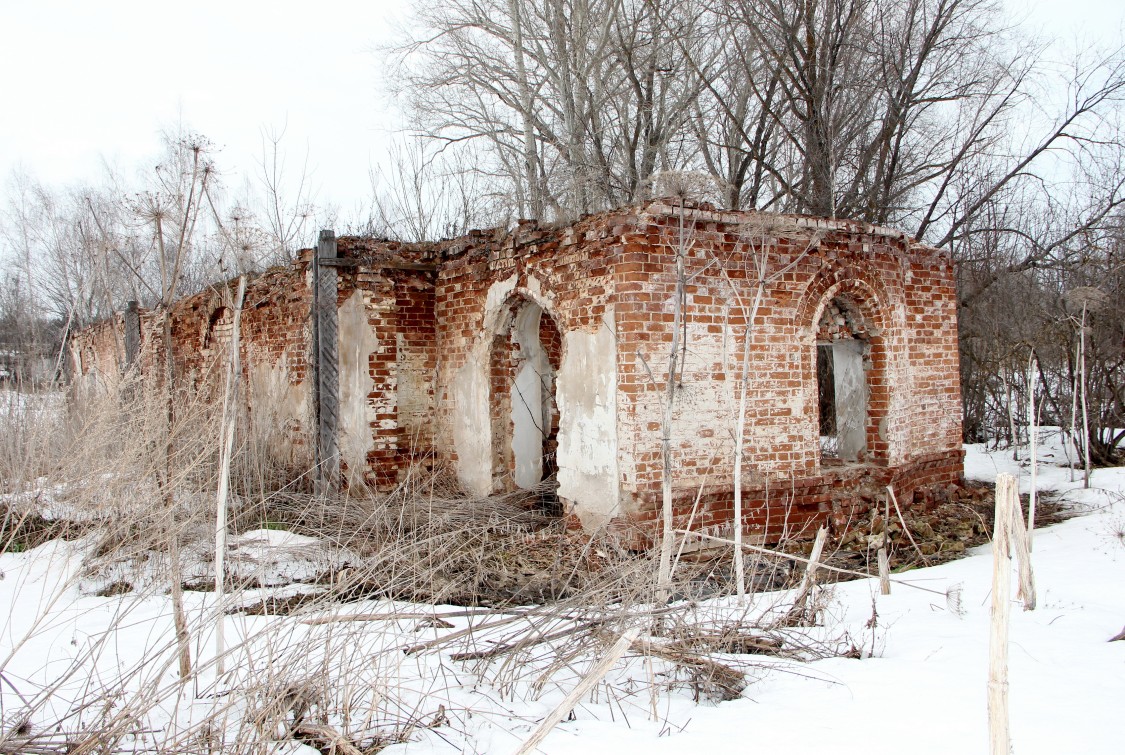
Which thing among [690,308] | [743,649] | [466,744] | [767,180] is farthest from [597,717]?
[767,180]

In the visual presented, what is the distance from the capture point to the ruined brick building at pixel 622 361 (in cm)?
612

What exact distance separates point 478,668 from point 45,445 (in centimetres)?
489

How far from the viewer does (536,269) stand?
6.97m

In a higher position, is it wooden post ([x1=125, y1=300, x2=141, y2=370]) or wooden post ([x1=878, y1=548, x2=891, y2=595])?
wooden post ([x1=125, y1=300, x2=141, y2=370])

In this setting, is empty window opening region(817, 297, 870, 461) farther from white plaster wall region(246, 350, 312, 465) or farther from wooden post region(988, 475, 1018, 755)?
white plaster wall region(246, 350, 312, 465)

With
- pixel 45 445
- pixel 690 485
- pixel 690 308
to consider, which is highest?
pixel 690 308

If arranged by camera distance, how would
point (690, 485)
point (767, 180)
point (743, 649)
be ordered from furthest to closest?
point (767, 180), point (690, 485), point (743, 649)

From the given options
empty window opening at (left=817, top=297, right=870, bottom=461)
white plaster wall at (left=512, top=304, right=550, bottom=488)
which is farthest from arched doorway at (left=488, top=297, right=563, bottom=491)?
empty window opening at (left=817, top=297, right=870, bottom=461)

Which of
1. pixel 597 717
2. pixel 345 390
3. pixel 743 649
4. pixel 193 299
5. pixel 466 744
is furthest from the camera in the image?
pixel 193 299

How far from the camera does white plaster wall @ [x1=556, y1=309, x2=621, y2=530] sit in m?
6.13

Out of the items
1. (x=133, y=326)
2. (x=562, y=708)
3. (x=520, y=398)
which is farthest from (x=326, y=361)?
(x=133, y=326)

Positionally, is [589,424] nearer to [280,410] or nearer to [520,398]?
[520,398]

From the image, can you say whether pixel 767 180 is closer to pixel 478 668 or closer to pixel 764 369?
pixel 764 369

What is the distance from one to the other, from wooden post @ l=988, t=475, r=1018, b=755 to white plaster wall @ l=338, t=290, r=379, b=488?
662cm
